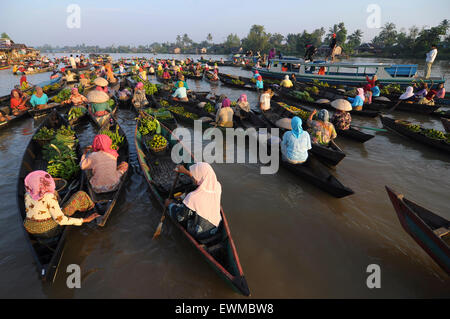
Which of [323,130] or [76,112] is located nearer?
[323,130]

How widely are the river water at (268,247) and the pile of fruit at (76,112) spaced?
14.0 feet

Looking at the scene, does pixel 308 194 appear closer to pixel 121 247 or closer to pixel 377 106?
pixel 121 247

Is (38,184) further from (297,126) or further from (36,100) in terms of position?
(36,100)

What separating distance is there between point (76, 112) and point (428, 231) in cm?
1474

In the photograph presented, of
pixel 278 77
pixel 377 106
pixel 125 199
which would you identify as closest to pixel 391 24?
pixel 278 77

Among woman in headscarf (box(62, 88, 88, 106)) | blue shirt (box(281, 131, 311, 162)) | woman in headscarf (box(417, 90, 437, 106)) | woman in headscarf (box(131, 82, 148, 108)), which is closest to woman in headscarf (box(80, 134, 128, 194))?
blue shirt (box(281, 131, 311, 162))

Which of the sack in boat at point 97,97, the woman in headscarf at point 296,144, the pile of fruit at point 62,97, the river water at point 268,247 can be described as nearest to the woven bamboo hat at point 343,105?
the river water at point 268,247

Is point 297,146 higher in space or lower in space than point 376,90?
lower

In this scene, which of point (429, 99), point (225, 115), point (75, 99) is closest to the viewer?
point (225, 115)

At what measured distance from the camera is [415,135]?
9.52 m

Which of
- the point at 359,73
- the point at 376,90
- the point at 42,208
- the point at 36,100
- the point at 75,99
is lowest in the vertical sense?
the point at 42,208

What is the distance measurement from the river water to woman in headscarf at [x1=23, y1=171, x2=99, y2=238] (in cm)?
95

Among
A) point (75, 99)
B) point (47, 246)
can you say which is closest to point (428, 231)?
point (47, 246)

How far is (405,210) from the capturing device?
4133mm
